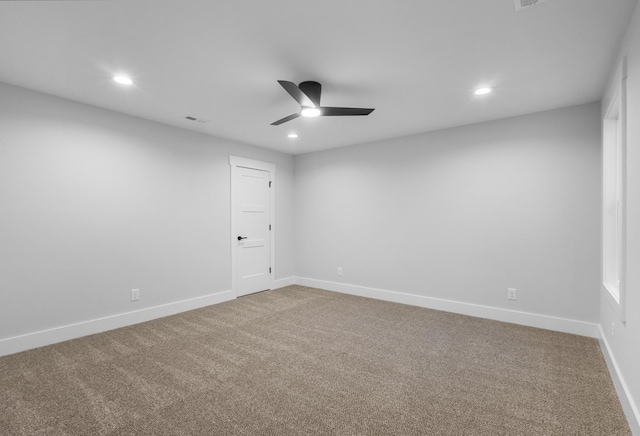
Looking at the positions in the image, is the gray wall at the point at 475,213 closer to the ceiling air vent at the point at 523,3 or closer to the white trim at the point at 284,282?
the white trim at the point at 284,282

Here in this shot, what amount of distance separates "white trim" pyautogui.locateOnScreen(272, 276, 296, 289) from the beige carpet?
1.86m

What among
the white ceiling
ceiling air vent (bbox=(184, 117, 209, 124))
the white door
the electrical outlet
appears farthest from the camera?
the white door

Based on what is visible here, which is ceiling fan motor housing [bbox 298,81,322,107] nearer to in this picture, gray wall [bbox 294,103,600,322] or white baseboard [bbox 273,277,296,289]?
gray wall [bbox 294,103,600,322]

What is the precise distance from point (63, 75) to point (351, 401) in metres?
3.63

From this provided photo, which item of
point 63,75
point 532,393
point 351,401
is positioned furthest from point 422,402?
point 63,75

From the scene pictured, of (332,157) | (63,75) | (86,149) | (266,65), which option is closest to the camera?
(266,65)

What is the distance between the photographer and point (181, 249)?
4.27 meters

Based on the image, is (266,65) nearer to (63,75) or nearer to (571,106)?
(63,75)

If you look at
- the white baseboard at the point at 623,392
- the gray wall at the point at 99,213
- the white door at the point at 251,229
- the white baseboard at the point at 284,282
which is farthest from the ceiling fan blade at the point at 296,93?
the white baseboard at the point at 284,282

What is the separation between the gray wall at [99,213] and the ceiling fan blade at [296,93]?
2.46 metres

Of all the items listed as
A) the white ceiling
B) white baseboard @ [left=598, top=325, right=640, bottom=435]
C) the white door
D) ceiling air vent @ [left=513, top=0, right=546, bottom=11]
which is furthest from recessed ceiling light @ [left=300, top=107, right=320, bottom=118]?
white baseboard @ [left=598, top=325, right=640, bottom=435]

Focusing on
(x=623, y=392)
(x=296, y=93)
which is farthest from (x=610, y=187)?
(x=296, y=93)

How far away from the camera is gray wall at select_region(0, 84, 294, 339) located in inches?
116

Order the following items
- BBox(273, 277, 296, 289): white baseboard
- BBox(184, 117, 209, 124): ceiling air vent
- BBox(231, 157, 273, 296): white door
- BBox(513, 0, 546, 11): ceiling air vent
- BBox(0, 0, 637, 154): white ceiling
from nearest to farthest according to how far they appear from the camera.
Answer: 1. BBox(513, 0, 546, 11): ceiling air vent
2. BBox(0, 0, 637, 154): white ceiling
3. BBox(184, 117, 209, 124): ceiling air vent
4. BBox(231, 157, 273, 296): white door
5. BBox(273, 277, 296, 289): white baseboard
